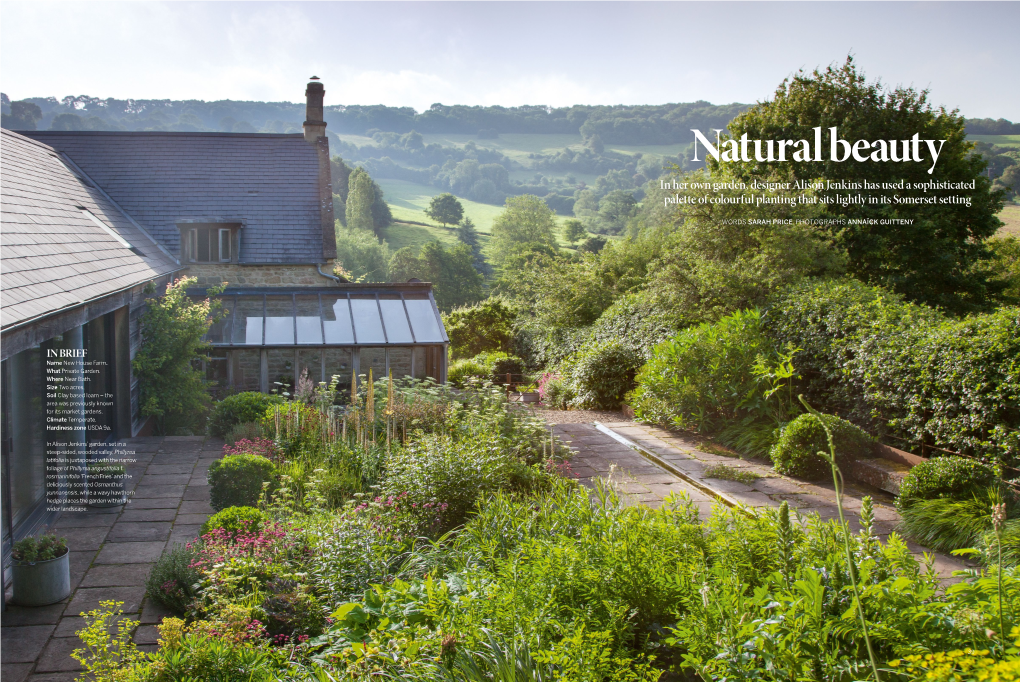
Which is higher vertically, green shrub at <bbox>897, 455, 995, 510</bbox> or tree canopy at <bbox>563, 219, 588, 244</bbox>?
tree canopy at <bbox>563, 219, 588, 244</bbox>

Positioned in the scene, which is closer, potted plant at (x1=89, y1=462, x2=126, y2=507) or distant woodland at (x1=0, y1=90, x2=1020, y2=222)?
potted plant at (x1=89, y1=462, x2=126, y2=507)

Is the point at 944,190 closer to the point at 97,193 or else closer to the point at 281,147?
the point at 281,147

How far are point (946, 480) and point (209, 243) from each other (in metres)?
14.1

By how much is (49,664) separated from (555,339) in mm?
13268

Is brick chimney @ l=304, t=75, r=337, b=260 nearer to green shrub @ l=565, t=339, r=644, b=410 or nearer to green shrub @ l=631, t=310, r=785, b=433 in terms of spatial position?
green shrub @ l=565, t=339, r=644, b=410

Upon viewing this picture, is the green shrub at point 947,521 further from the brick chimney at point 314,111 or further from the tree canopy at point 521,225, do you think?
the tree canopy at point 521,225

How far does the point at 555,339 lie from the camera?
634 inches

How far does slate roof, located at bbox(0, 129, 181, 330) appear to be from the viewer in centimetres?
459

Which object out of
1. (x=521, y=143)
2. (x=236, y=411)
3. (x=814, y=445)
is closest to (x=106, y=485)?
(x=236, y=411)

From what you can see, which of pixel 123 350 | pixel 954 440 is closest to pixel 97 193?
pixel 123 350

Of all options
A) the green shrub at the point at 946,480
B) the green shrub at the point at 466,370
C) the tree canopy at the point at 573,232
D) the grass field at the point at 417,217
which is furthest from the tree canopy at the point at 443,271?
the green shrub at the point at 946,480

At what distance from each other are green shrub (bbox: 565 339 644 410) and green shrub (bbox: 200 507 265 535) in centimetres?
793

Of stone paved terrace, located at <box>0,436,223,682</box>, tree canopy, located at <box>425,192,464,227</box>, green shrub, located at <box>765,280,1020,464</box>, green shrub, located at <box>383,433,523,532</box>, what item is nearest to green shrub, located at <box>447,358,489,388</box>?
stone paved terrace, located at <box>0,436,223,682</box>

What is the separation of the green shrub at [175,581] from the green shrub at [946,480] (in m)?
5.21
